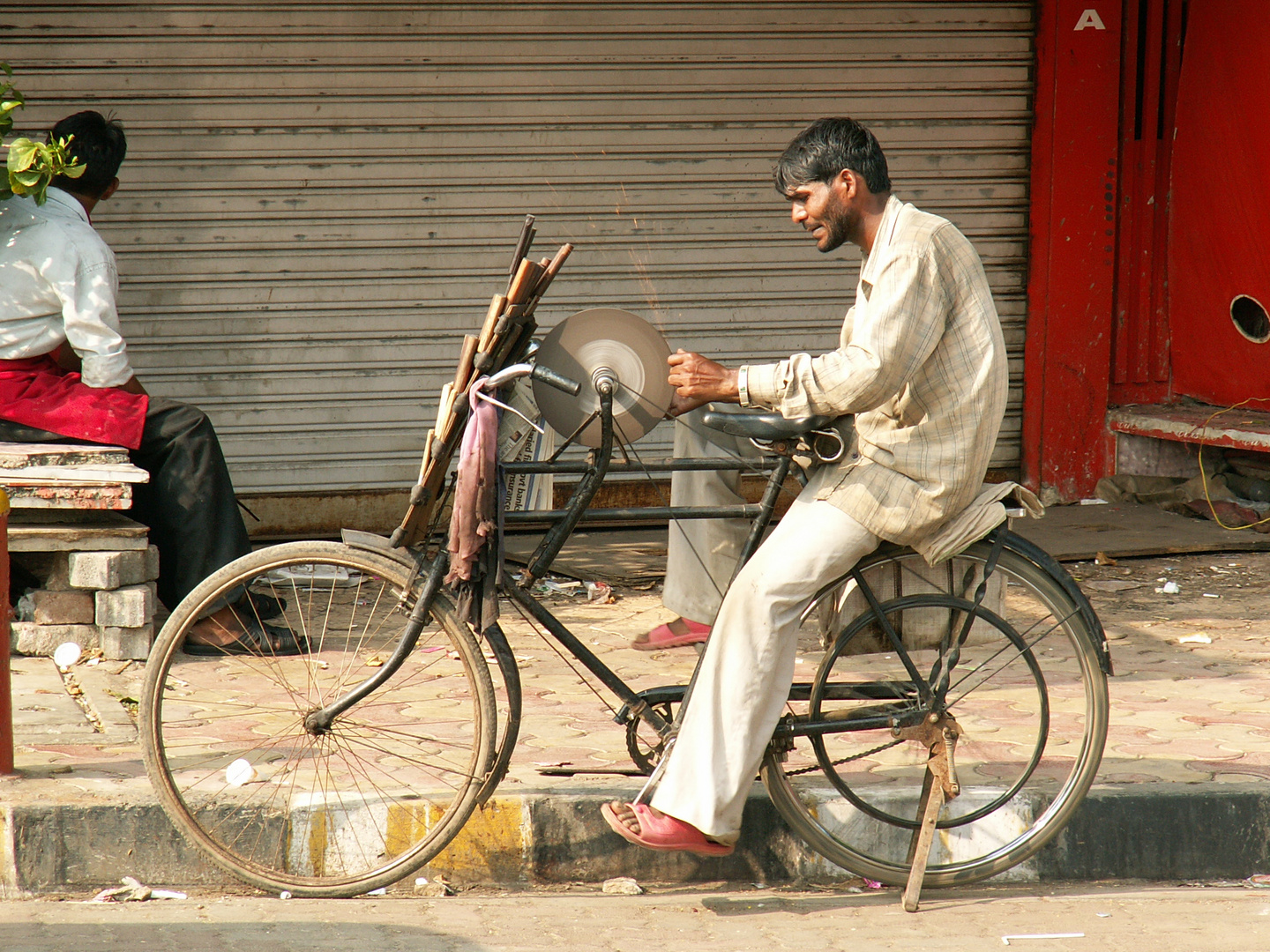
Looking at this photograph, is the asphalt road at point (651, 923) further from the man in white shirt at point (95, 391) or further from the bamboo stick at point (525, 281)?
the man in white shirt at point (95, 391)

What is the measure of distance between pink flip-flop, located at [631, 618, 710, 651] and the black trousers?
1.50 metres

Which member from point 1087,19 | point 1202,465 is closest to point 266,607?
point 1202,465

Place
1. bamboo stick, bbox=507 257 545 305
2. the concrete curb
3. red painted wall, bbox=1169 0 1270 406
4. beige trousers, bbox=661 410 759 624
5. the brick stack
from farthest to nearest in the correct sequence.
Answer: red painted wall, bbox=1169 0 1270 406
the brick stack
beige trousers, bbox=661 410 759 624
the concrete curb
bamboo stick, bbox=507 257 545 305

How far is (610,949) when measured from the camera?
10.4ft

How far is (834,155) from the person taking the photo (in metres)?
3.24

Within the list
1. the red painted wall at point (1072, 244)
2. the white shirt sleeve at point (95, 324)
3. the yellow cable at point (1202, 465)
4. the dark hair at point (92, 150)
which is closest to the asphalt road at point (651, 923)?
the white shirt sleeve at point (95, 324)

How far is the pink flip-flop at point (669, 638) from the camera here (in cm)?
511

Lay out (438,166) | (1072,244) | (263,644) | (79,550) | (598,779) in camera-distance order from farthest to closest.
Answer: (1072,244), (438,166), (263,644), (79,550), (598,779)

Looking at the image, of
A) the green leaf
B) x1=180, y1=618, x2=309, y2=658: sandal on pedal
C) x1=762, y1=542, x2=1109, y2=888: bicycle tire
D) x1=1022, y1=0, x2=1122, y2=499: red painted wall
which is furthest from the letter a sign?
the green leaf

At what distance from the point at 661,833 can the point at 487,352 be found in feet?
3.81

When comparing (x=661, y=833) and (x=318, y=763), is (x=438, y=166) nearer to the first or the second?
(x=318, y=763)

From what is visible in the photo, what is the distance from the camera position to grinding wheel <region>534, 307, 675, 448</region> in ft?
10.6

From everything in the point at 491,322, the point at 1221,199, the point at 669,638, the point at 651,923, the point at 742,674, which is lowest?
the point at 651,923

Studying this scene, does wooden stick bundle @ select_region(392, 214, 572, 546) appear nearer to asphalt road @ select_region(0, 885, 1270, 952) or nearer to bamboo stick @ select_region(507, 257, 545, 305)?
A: bamboo stick @ select_region(507, 257, 545, 305)
